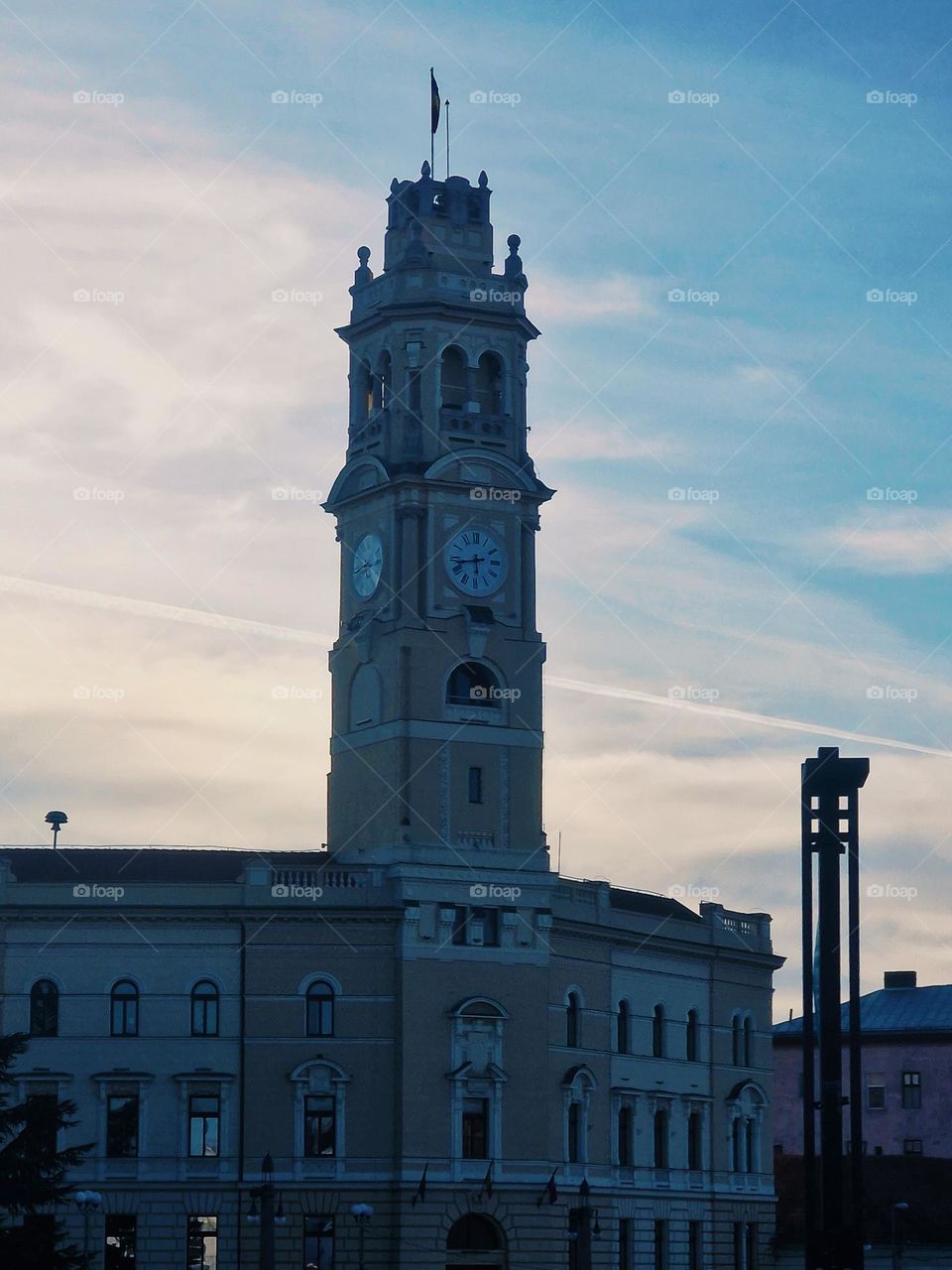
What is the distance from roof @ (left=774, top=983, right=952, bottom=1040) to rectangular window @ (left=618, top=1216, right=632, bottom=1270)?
32.8m

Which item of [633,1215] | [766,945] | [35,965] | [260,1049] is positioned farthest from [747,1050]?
[35,965]

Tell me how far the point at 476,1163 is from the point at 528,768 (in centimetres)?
1301

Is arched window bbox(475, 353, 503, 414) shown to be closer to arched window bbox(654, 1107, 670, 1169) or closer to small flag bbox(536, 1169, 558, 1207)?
arched window bbox(654, 1107, 670, 1169)

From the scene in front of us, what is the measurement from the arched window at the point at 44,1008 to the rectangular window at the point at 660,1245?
73.2 feet

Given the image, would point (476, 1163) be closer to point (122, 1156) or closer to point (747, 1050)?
point (122, 1156)

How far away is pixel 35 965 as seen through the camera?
264ft

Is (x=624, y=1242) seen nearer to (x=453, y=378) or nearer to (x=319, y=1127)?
(x=319, y=1127)

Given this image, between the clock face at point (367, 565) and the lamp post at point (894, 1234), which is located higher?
the clock face at point (367, 565)

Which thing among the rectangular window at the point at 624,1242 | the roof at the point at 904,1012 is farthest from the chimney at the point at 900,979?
the rectangular window at the point at 624,1242

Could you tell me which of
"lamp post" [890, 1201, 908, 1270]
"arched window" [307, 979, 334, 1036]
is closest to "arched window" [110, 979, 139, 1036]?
"arched window" [307, 979, 334, 1036]

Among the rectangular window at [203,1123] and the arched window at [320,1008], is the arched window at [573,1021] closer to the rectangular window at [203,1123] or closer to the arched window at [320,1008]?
the arched window at [320,1008]

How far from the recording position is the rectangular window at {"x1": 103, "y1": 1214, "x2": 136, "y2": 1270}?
78.6m

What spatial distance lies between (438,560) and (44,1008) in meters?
19.3

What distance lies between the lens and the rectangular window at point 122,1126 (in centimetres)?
7956
